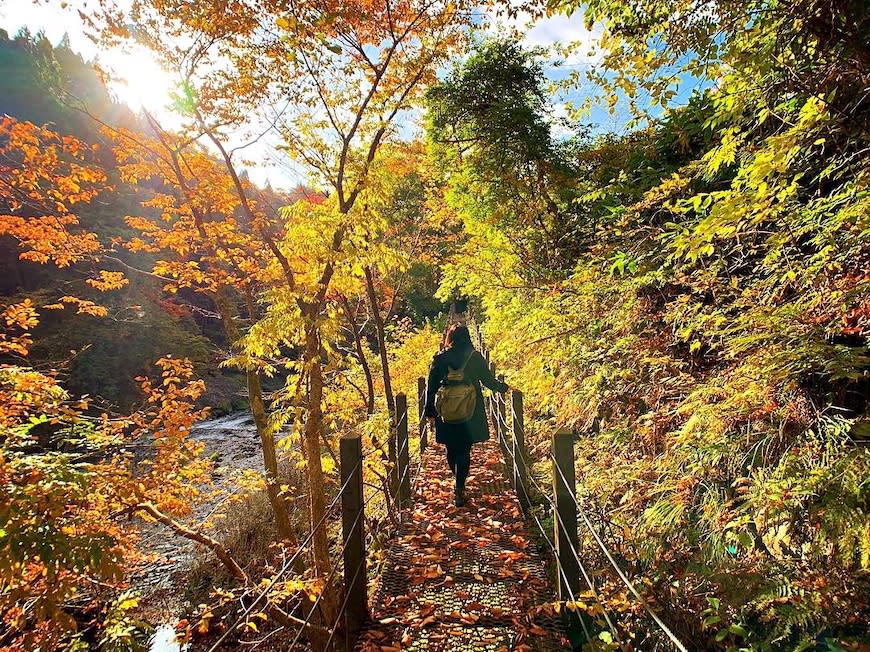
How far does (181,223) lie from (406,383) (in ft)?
24.9

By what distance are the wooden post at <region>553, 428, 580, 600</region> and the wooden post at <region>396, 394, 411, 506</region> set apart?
90.2 inches

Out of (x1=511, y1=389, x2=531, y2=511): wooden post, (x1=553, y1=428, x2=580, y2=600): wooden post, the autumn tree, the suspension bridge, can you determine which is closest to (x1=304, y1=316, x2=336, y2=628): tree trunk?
the autumn tree

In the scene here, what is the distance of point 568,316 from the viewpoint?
6012mm

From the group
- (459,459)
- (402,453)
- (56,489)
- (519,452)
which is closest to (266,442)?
(402,453)

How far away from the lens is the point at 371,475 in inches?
393

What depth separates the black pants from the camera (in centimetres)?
453

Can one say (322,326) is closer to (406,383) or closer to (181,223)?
(181,223)

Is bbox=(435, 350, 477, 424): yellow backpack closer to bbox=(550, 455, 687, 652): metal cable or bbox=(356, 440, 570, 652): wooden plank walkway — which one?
bbox=(356, 440, 570, 652): wooden plank walkway

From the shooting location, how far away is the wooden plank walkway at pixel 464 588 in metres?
2.67

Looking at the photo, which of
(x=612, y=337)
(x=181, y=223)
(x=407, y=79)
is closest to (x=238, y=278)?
(x=181, y=223)

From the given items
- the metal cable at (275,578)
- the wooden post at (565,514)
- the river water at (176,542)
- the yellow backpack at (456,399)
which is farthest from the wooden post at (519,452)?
the river water at (176,542)

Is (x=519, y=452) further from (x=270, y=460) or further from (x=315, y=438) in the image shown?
(x=270, y=460)

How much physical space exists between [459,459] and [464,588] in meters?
1.48

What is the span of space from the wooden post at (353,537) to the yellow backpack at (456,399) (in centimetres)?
156
